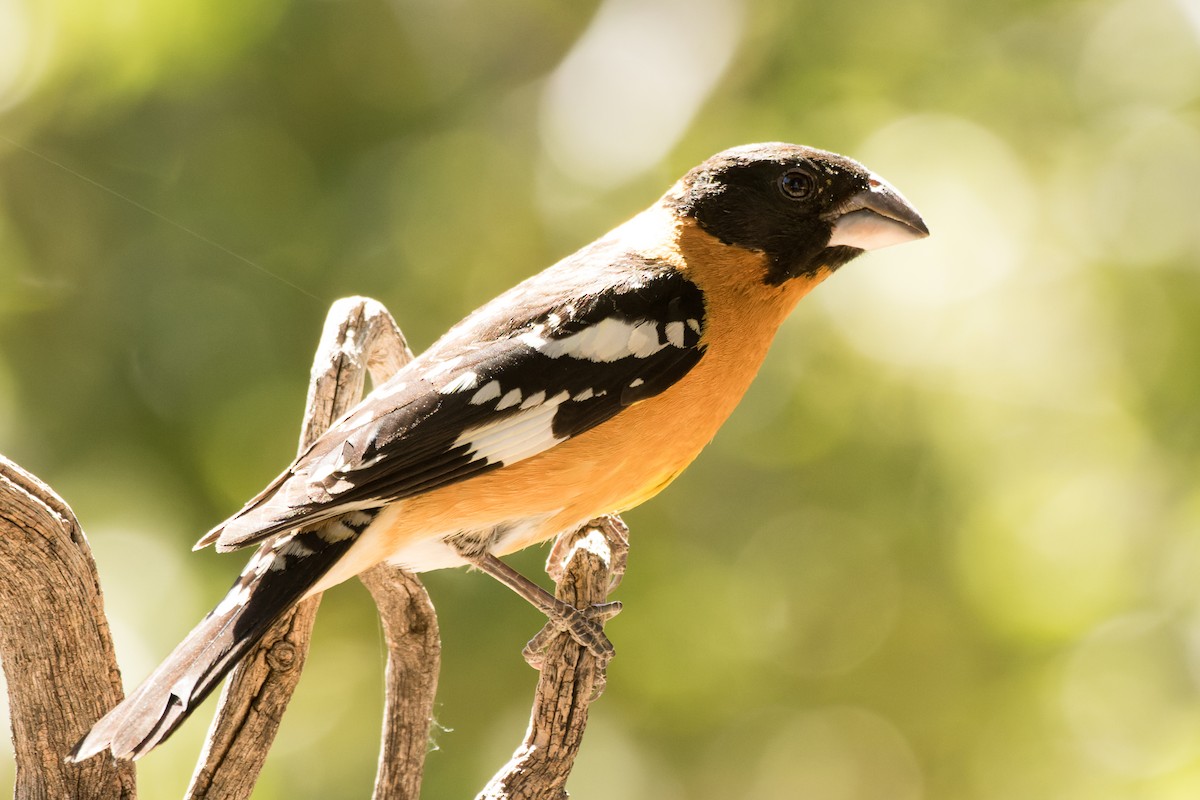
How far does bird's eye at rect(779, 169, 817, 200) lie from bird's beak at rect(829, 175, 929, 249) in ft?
0.24

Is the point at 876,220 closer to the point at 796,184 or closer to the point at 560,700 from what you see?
the point at 796,184

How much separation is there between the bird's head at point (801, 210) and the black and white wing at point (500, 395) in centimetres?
18

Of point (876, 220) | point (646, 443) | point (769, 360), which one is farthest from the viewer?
point (769, 360)

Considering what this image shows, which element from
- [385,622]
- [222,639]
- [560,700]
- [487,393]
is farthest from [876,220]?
[222,639]

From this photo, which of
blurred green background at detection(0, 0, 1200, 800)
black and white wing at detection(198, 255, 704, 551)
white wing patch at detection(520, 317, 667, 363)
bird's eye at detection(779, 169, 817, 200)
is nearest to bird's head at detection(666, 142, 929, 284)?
bird's eye at detection(779, 169, 817, 200)

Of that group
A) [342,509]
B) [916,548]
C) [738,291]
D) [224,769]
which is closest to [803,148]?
[738,291]

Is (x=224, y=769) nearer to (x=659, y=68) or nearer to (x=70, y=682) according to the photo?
(x=70, y=682)

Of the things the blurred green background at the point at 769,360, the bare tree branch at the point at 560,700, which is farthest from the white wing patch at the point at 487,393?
the blurred green background at the point at 769,360

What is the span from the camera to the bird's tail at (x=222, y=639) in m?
1.75

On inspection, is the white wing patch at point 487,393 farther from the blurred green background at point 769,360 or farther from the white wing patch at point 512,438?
the blurred green background at point 769,360

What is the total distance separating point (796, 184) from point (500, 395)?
29.1 inches

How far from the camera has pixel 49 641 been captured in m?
1.89

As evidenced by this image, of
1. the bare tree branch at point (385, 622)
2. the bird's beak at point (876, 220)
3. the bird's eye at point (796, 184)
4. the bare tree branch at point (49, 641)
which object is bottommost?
the bare tree branch at point (49, 641)

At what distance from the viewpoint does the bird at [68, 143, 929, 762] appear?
77.6 inches
